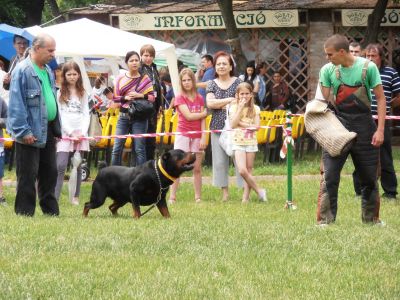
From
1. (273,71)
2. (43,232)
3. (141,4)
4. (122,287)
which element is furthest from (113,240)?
(141,4)

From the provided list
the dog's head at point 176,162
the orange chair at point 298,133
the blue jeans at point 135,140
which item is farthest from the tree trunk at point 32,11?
the dog's head at point 176,162

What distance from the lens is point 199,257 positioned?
8.53 meters

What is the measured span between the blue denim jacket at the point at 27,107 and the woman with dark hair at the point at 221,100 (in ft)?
11.7

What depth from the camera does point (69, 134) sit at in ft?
46.2

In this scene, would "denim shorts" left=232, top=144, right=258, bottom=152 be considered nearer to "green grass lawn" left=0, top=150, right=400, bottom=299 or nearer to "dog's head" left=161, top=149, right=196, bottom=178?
"green grass lawn" left=0, top=150, right=400, bottom=299

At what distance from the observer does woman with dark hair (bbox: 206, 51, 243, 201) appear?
1441 cm

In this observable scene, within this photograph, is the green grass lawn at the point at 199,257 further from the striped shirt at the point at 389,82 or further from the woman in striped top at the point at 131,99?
the woman in striped top at the point at 131,99

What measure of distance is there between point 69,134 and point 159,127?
6.05 m

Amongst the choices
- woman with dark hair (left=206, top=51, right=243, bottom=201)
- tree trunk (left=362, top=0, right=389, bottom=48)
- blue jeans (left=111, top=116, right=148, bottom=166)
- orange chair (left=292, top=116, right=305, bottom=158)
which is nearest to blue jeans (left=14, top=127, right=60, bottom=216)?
blue jeans (left=111, top=116, right=148, bottom=166)

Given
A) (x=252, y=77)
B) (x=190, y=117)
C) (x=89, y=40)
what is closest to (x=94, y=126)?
(x=89, y=40)

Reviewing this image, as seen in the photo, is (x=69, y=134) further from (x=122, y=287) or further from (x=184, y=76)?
(x=122, y=287)

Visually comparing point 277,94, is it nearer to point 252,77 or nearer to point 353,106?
point 252,77

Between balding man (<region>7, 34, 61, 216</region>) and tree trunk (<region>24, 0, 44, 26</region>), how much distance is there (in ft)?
79.6

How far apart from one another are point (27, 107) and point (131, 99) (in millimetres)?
3750
